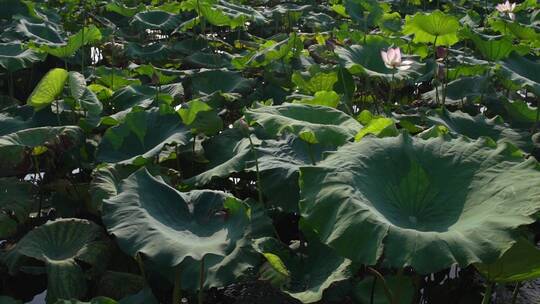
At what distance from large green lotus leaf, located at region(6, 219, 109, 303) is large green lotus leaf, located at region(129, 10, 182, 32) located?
9.78 feet

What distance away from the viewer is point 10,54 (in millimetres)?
3900

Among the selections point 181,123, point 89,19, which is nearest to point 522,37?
point 181,123

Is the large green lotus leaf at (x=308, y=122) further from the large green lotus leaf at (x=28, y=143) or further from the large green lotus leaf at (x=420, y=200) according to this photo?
the large green lotus leaf at (x=28, y=143)

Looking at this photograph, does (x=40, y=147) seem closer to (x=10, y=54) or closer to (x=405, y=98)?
(x=10, y=54)

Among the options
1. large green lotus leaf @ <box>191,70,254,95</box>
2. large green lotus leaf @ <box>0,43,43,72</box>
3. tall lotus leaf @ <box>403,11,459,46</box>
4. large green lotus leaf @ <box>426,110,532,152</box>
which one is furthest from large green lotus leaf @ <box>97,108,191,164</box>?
tall lotus leaf @ <box>403,11,459,46</box>

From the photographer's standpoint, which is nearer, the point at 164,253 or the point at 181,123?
the point at 164,253

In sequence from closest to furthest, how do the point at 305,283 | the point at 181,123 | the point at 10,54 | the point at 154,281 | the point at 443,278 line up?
the point at 305,283 → the point at 154,281 → the point at 443,278 → the point at 181,123 → the point at 10,54

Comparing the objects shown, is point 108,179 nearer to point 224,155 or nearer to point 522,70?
point 224,155

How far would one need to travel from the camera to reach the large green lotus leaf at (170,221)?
1.86m

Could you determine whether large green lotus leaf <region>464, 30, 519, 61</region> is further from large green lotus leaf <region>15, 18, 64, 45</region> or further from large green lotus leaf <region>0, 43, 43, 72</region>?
large green lotus leaf <region>15, 18, 64, 45</region>

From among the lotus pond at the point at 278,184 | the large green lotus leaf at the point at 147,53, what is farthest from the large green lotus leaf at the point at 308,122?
the large green lotus leaf at the point at 147,53

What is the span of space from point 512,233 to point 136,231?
1.02 metres

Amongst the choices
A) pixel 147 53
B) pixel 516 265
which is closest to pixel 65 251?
pixel 516 265

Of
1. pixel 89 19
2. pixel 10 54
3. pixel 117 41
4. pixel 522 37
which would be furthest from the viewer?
pixel 89 19
